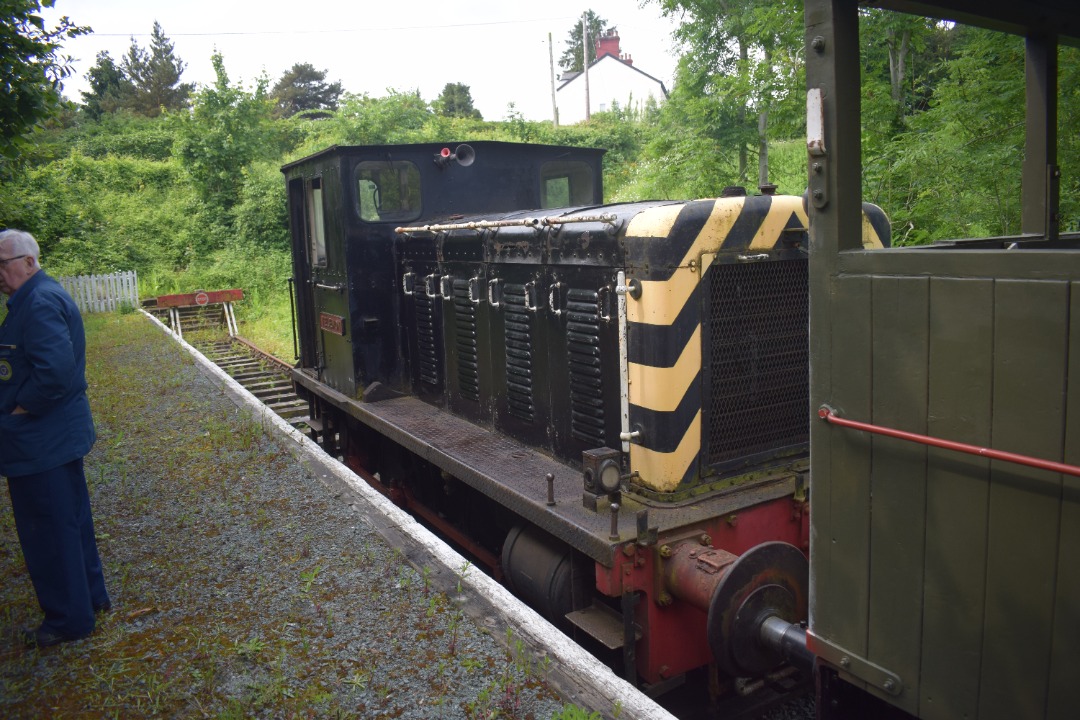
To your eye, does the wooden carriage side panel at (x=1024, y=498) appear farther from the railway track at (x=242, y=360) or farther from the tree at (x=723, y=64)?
the tree at (x=723, y=64)

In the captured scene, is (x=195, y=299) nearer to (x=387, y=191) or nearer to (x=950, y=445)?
(x=387, y=191)

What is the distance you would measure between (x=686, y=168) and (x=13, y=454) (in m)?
10.7

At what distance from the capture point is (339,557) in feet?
14.3

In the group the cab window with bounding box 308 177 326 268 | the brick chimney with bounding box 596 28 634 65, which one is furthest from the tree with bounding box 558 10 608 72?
the cab window with bounding box 308 177 326 268

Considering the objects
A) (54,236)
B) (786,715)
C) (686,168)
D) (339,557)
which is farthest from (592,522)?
(54,236)

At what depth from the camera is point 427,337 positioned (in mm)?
6000

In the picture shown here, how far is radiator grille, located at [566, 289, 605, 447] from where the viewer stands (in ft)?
13.3

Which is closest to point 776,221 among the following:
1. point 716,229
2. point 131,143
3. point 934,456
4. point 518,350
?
point 716,229

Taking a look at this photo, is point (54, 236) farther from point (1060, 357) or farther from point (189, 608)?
point (1060, 357)

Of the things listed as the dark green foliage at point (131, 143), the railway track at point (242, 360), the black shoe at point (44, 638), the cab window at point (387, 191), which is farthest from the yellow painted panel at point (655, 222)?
the dark green foliage at point (131, 143)

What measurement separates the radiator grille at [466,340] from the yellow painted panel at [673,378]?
6.20 ft

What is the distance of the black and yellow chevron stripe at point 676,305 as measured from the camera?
11.5ft

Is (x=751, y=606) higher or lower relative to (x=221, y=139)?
lower

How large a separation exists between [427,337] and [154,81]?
50.5 meters
